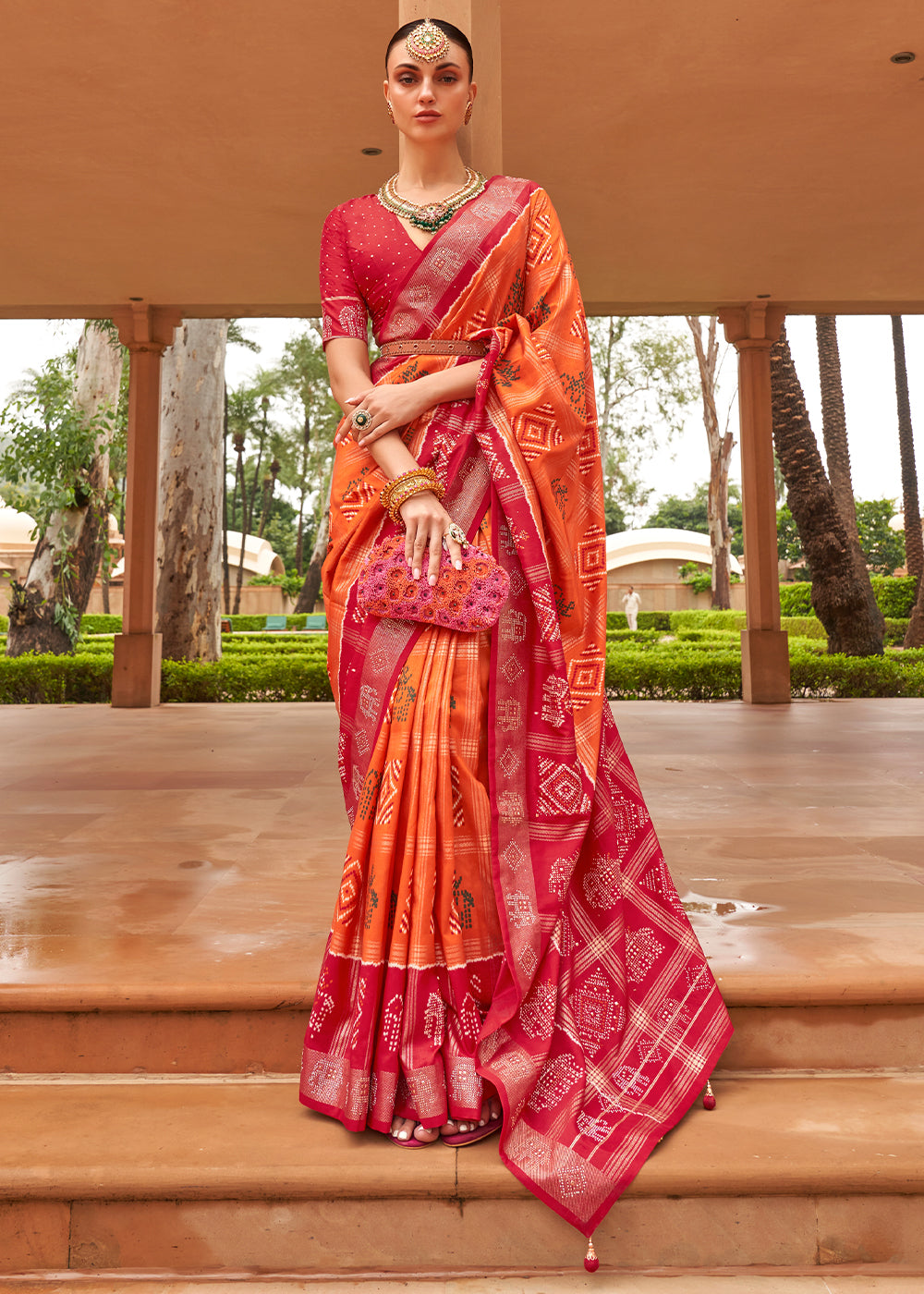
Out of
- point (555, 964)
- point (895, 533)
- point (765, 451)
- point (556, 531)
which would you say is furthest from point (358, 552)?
point (895, 533)

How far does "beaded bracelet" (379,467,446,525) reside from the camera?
1.93 metres

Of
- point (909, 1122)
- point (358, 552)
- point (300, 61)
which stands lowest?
point (909, 1122)

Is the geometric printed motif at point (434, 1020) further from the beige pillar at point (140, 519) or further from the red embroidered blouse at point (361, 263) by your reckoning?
the beige pillar at point (140, 519)

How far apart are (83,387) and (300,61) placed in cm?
779

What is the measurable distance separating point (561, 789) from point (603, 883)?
21cm

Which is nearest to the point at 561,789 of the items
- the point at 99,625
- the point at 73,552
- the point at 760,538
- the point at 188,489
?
the point at 760,538

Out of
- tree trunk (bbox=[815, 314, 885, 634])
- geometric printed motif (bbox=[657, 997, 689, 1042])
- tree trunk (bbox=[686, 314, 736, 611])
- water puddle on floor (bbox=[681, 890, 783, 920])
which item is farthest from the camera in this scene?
tree trunk (bbox=[686, 314, 736, 611])

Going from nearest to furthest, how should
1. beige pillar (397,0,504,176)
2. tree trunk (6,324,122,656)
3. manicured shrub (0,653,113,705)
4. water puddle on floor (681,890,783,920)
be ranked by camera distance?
1. beige pillar (397,0,504,176)
2. water puddle on floor (681,890,783,920)
3. manicured shrub (0,653,113,705)
4. tree trunk (6,324,122,656)

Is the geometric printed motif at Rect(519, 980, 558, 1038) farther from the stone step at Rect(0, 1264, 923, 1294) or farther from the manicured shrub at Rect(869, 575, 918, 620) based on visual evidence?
the manicured shrub at Rect(869, 575, 918, 620)

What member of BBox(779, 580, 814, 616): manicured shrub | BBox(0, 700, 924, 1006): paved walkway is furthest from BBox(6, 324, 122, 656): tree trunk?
BBox(779, 580, 814, 616): manicured shrub

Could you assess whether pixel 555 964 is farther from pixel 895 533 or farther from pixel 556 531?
pixel 895 533

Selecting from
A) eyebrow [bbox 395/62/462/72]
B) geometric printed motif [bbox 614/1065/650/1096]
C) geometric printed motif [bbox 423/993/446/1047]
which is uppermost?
eyebrow [bbox 395/62/462/72]

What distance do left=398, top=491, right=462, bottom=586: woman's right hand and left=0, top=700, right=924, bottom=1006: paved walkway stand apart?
89 cm

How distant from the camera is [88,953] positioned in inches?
90.9
